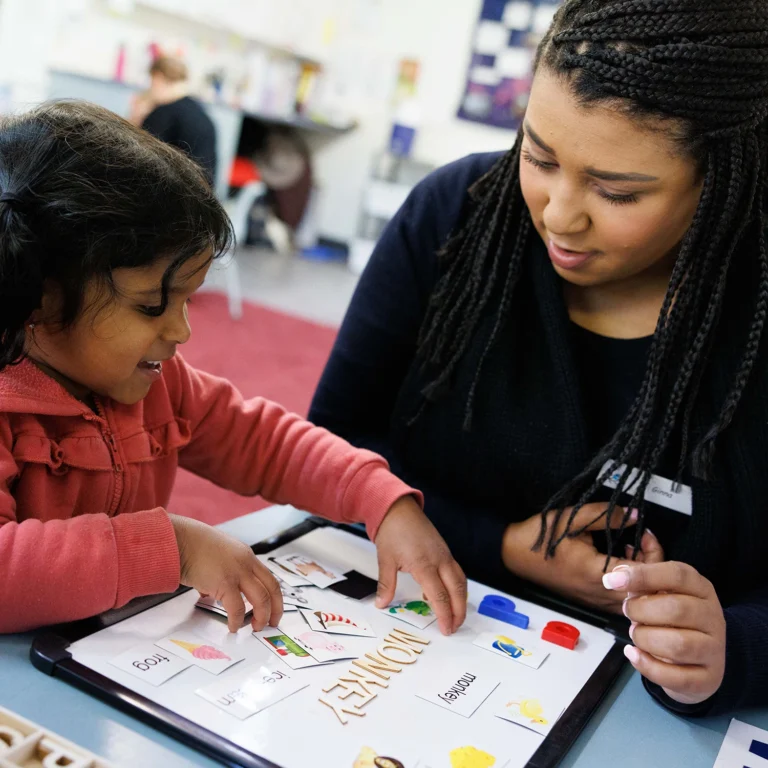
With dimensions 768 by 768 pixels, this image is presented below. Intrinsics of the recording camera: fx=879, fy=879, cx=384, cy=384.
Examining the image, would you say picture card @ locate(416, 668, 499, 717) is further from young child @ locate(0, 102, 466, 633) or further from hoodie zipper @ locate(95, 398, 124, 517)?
hoodie zipper @ locate(95, 398, 124, 517)

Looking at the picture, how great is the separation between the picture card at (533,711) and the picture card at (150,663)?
0.77 ft

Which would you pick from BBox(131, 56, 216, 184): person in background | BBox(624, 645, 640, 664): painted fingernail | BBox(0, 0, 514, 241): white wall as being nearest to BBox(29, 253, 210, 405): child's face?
BBox(624, 645, 640, 664): painted fingernail

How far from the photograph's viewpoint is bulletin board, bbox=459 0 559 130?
5.31m

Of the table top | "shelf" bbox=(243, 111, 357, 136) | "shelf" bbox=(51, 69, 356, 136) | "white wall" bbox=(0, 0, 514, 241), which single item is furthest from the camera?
"white wall" bbox=(0, 0, 514, 241)

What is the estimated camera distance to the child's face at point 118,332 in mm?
737

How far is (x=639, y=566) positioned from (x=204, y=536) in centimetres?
36

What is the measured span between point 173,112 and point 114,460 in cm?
311

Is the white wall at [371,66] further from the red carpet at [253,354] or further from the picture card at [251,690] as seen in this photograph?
the picture card at [251,690]

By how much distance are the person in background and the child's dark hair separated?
283 centimetres

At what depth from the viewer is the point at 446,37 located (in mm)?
5566

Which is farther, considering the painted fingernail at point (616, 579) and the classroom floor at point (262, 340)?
the classroom floor at point (262, 340)

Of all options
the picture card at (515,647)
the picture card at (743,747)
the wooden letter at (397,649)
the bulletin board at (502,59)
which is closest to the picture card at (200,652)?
the wooden letter at (397,649)

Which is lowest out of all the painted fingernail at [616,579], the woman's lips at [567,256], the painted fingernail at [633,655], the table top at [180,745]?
the table top at [180,745]

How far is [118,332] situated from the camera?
75 centimetres
